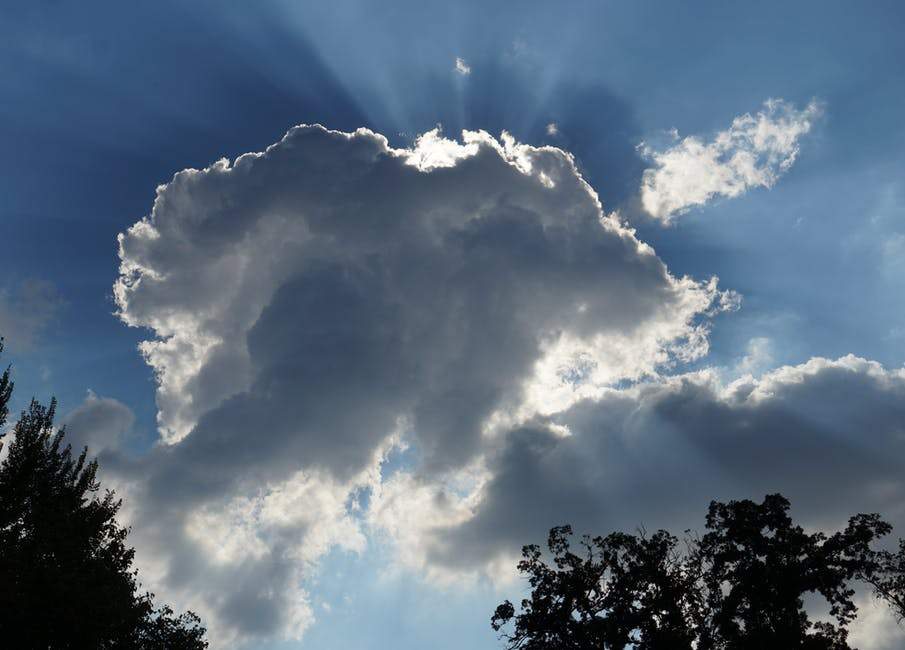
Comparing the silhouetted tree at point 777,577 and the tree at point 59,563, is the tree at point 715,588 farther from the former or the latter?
the tree at point 59,563

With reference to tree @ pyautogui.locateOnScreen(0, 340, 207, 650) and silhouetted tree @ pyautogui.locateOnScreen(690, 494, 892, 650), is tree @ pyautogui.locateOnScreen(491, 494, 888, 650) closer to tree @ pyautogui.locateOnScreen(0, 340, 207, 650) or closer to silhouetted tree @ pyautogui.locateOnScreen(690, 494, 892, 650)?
silhouetted tree @ pyautogui.locateOnScreen(690, 494, 892, 650)

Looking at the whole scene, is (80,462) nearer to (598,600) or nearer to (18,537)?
(18,537)

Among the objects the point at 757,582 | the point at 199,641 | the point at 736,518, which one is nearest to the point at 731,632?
the point at 757,582

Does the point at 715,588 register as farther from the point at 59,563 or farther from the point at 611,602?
the point at 59,563

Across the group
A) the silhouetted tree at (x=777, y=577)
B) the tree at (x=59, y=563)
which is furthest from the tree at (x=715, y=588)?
the tree at (x=59, y=563)

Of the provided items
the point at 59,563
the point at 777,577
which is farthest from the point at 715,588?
the point at 59,563

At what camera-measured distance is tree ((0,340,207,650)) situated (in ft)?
95.9

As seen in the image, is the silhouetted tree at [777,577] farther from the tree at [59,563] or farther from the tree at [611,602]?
the tree at [59,563]

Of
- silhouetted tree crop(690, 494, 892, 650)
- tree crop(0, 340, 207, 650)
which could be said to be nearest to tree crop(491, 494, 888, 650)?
silhouetted tree crop(690, 494, 892, 650)

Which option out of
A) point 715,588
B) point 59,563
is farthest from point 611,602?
point 59,563

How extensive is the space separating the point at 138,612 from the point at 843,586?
41.7 m

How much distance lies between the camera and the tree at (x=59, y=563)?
2922cm

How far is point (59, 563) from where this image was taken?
102 feet

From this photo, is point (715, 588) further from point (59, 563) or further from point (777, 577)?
point (59, 563)
